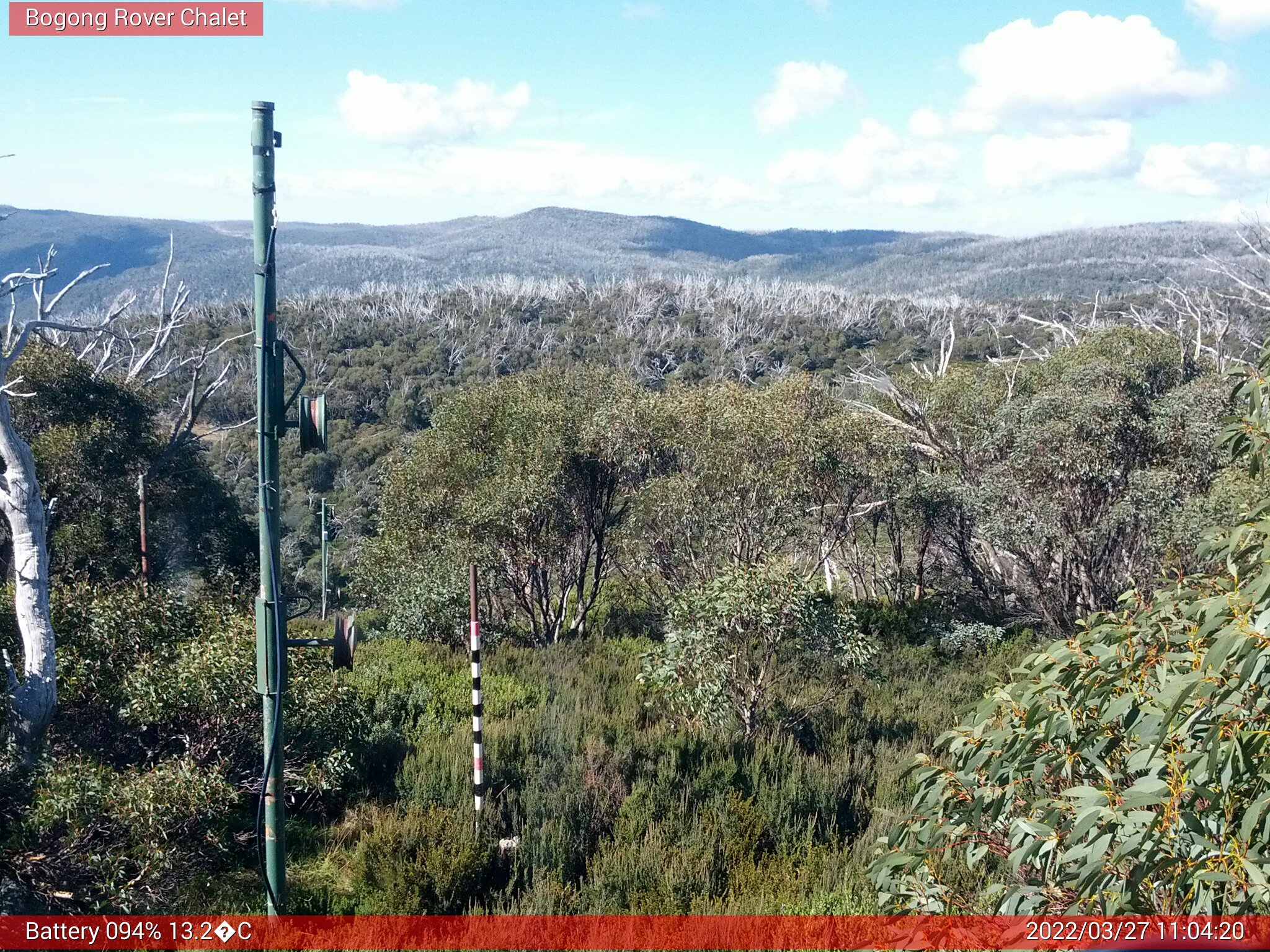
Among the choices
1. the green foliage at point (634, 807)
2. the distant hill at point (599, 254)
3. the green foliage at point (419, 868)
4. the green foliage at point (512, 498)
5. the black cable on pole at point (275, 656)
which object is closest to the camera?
the black cable on pole at point (275, 656)

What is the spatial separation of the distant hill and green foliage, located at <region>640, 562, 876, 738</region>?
7786 centimetres

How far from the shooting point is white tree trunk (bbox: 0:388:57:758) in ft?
20.7

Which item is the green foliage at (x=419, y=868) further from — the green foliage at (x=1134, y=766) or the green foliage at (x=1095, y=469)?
the green foliage at (x=1095, y=469)

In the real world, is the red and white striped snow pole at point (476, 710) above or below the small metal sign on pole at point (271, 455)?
below

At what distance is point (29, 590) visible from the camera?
6.51 meters

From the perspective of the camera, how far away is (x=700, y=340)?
57.9 m

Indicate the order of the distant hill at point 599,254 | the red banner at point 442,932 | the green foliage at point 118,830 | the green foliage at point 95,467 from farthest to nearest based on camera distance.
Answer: the distant hill at point 599,254 → the green foliage at point 95,467 → the green foliage at point 118,830 → the red banner at point 442,932

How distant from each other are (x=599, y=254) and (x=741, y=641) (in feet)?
519

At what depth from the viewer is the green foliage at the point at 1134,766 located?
7.36ft

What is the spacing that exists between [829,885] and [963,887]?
852 millimetres

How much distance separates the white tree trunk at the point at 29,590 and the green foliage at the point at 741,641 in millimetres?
4703
